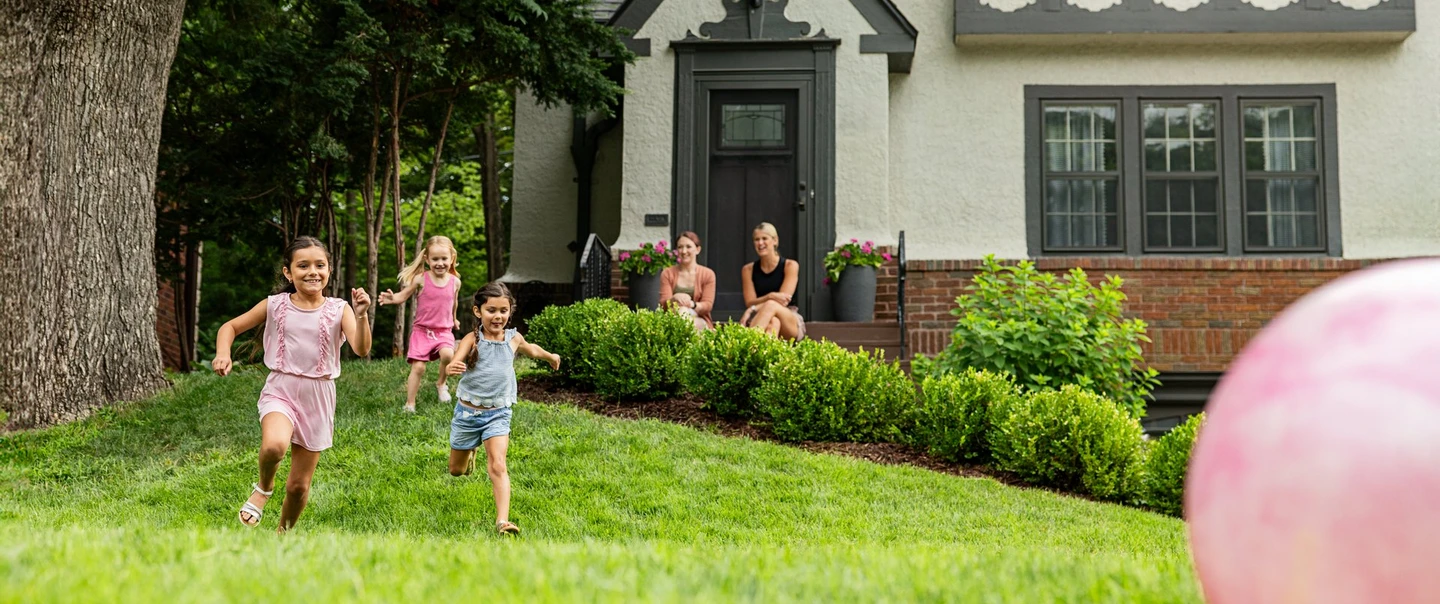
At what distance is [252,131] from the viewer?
13.8 m

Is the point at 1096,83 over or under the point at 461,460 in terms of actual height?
over

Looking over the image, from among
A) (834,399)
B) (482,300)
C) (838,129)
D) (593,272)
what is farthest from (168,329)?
(482,300)

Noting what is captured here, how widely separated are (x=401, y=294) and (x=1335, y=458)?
264 inches

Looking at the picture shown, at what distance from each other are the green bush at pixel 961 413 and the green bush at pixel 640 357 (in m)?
2.17

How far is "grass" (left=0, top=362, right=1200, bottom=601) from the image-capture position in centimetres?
321

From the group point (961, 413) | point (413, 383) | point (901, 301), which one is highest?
point (901, 301)

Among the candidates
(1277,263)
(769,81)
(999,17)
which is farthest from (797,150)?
(1277,263)

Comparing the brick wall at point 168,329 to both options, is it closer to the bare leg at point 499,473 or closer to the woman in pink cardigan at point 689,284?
the woman in pink cardigan at point 689,284

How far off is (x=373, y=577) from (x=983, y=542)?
365cm

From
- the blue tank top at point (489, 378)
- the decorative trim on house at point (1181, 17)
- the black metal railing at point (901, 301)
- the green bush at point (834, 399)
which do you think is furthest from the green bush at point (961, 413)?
the decorative trim on house at point (1181, 17)

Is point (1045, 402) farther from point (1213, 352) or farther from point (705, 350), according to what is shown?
point (1213, 352)

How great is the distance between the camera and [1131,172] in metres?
13.5

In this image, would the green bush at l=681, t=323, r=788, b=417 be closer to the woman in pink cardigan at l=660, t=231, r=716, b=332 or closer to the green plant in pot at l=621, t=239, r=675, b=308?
the woman in pink cardigan at l=660, t=231, r=716, b=332

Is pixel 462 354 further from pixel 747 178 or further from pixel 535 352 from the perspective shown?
pixel 747 178
